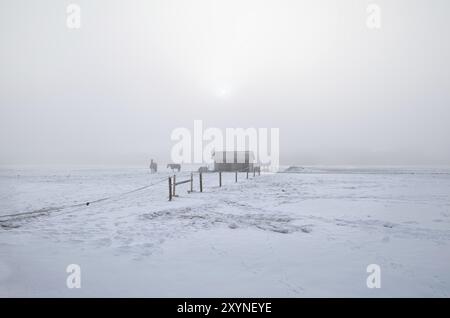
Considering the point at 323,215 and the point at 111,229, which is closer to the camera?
the point at 111,229

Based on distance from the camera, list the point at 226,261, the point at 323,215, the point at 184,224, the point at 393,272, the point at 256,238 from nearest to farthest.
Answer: the point at 393,272 < the point at 226,261 < the point at 256,238 < the point at 184,224 < the point at 323,215

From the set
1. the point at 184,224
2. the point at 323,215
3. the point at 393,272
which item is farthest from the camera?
the point at 323,215

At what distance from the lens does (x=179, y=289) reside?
4.06m

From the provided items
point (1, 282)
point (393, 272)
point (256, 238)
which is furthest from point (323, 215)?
point (1, 282)

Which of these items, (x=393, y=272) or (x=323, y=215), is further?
(x=323, y=215)

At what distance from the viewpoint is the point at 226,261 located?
514 cm
